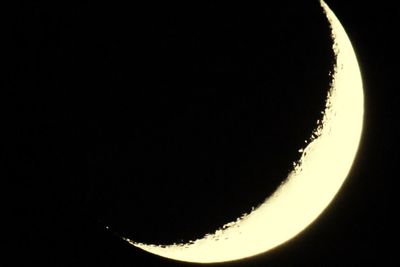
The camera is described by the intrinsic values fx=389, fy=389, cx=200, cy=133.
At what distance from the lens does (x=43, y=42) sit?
40.4 inches

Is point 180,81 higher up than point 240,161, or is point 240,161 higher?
point 180,81

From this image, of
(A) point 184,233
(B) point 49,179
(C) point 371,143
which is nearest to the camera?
(A) point 184,233

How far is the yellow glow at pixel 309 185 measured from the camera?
3.25ft

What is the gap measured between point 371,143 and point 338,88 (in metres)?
0.65

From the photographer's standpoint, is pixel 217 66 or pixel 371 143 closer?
pixel 217 66

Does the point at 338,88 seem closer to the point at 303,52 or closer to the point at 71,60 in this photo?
the point at 303,52

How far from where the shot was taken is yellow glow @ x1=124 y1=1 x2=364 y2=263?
0.99 metres

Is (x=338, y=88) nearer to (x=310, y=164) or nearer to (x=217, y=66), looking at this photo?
(x=310, y=164)

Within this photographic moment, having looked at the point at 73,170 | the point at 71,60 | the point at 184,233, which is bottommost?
the point at 184,233

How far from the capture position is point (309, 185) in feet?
3.44

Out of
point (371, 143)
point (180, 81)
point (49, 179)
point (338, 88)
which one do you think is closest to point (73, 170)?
point (49, 179)

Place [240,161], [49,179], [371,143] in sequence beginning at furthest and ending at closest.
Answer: [371,143]
[49,179]
[240,161]

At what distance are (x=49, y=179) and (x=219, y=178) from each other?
58 cm

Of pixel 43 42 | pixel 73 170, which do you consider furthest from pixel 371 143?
pixel 43 42
